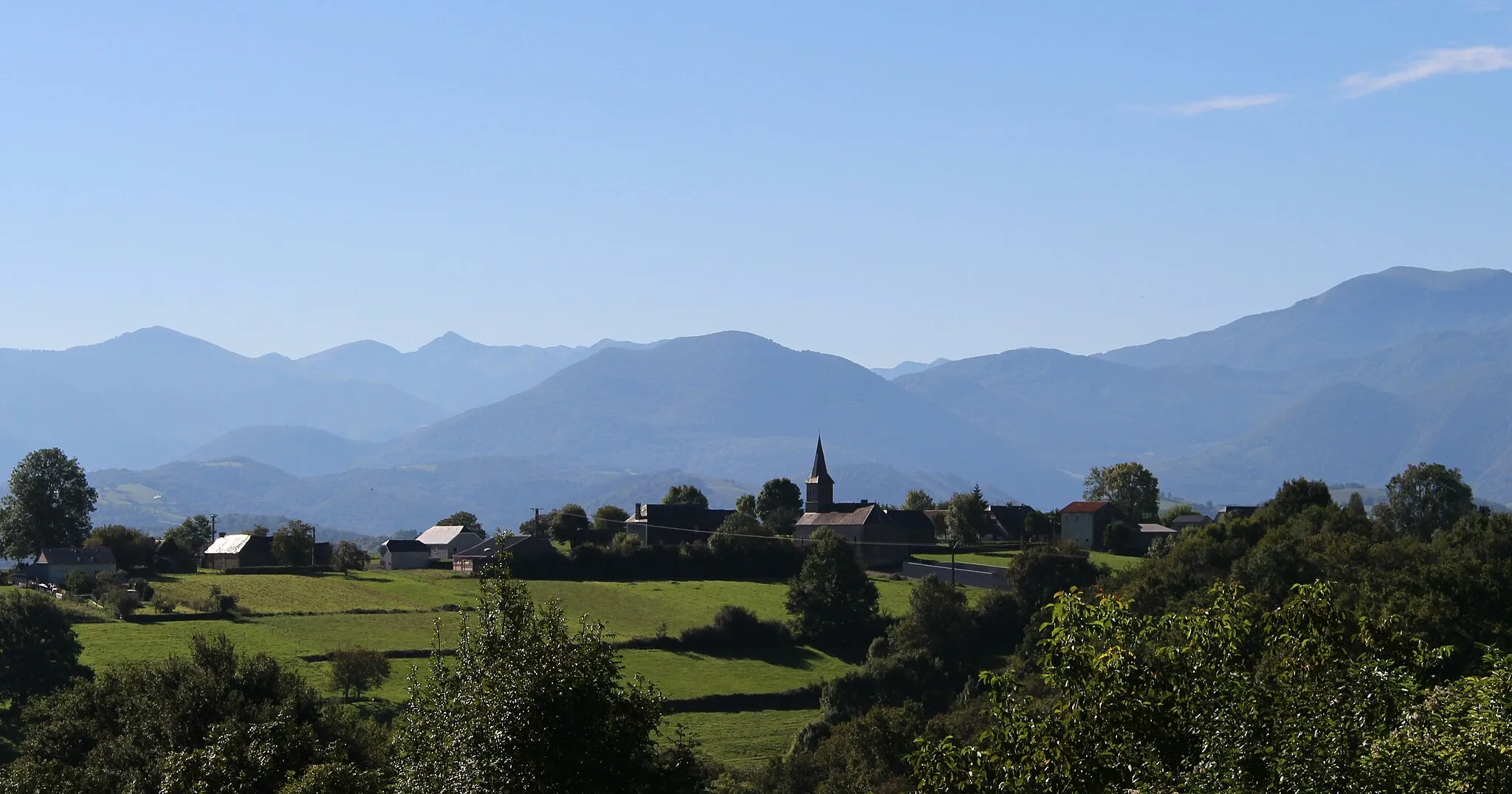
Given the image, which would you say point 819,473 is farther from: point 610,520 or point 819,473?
point 610,520

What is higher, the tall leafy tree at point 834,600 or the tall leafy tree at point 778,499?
the tall leafy tree at point 778,499

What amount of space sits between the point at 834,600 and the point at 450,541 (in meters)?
54.4

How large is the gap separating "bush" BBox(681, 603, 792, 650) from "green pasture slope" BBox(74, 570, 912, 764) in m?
1.15

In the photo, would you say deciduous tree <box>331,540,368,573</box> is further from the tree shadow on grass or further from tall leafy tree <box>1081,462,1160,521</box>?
tall leafy tree <box>1081,462,1160,521</box>

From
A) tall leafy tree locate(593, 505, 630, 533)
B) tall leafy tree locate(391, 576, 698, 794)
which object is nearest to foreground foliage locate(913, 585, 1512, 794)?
tall leafy tree locate(391, 576, 698, 794)

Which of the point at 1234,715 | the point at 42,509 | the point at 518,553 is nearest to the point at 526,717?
the point at 1234,715

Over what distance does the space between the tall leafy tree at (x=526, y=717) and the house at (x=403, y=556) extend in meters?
92.2

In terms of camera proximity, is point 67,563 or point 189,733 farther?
point 67,563

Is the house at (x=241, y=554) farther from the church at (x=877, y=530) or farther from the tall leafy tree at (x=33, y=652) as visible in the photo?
the tall leafy tree at (x=33, y=652)

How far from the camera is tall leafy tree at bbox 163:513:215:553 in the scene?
10404 cm

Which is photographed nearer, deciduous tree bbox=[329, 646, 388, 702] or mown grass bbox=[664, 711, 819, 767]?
mown grass bbox=[664, 711, 819, 767]

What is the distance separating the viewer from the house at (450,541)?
399 ft

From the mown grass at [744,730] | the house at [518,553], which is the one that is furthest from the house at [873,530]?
the mown grass at [744,730]

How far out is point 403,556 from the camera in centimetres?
11262
